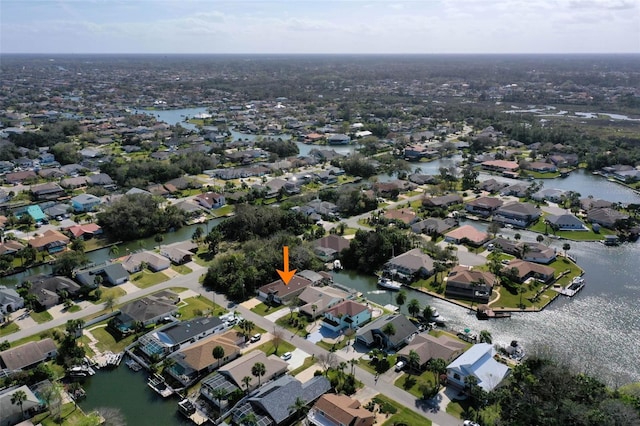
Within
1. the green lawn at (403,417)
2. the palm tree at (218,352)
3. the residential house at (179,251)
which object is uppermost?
the palm tree at (218,352)

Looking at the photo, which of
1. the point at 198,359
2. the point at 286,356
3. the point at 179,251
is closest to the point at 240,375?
the point at 198,359

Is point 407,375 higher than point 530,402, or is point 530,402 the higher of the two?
point 530,402

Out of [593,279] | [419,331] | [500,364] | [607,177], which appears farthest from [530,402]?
[607,177]

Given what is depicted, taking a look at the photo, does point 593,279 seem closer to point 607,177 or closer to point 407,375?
point 407,375

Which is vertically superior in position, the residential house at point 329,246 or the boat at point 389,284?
the residential house at point 329,246

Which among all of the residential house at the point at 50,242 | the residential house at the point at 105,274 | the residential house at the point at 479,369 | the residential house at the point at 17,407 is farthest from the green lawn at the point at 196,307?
the residential house at the point at 50,242

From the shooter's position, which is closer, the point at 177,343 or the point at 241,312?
the point at 177,343

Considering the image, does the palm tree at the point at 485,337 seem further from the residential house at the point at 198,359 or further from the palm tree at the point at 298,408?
the residential house at the point at 198,359

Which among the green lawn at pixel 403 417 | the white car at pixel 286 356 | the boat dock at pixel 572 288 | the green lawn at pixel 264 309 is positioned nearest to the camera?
the green lawn at pixel 403 417
